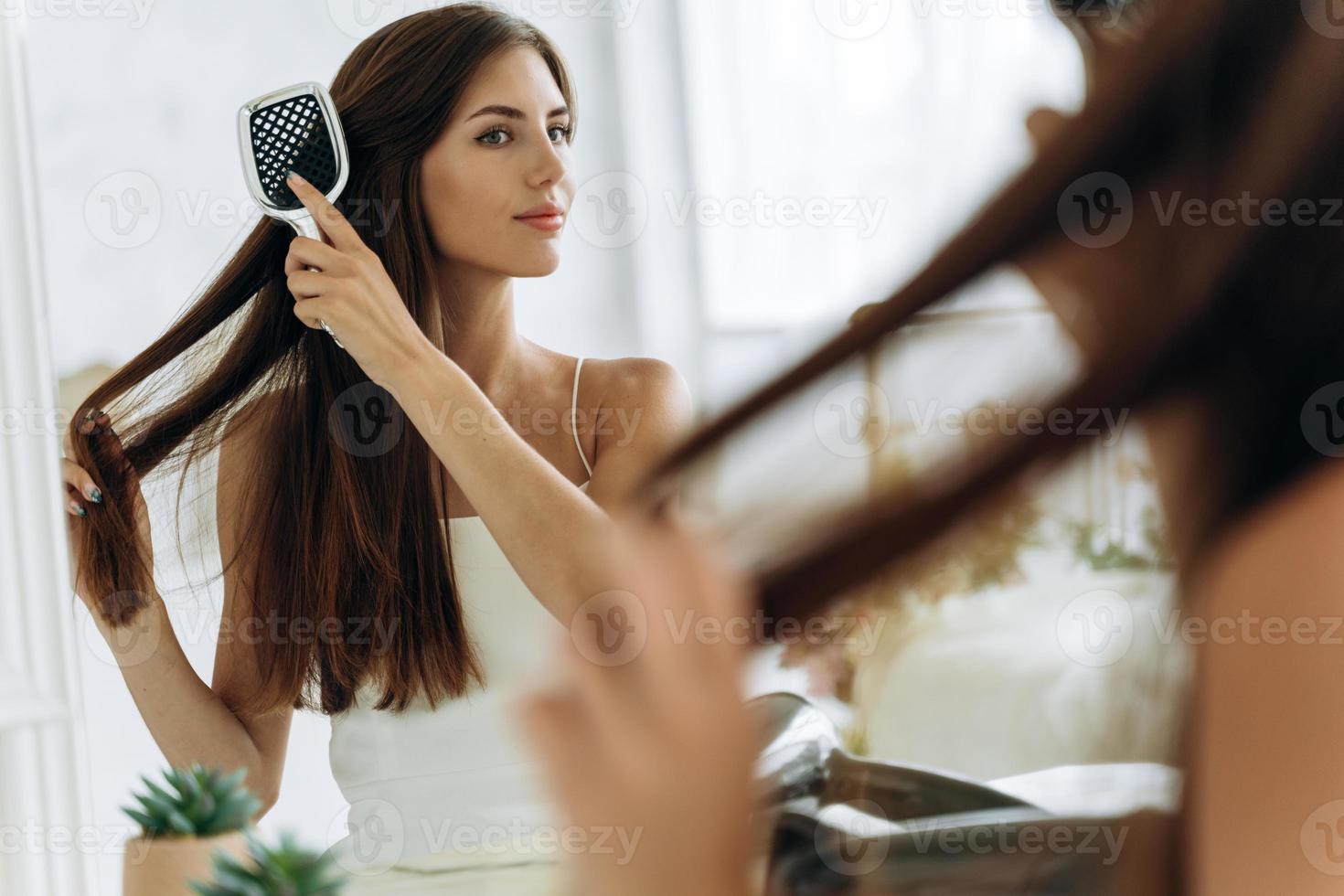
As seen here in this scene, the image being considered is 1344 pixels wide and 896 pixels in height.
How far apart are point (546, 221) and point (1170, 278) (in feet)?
2.17

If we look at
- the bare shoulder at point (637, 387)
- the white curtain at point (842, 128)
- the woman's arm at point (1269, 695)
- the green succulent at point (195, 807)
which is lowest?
the green succulent at point (195, 807)

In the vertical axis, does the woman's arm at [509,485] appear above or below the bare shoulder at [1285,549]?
above

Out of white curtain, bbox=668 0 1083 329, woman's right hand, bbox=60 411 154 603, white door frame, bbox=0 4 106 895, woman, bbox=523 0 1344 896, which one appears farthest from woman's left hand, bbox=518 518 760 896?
white curtain, bbox=668 0 1083 329

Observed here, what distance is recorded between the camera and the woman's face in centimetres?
71

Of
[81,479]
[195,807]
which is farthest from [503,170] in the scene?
[195,807]

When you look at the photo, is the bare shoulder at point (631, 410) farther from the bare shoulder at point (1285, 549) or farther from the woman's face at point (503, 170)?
the bare shoulder at point (1285, 549)

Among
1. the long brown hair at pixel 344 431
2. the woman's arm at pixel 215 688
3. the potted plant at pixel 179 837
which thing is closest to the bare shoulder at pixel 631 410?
the long brown hair at pixel 344 431

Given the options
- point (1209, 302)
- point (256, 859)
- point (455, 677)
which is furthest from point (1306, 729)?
point (455, 677)

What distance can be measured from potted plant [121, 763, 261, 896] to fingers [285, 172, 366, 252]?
12.9 inches

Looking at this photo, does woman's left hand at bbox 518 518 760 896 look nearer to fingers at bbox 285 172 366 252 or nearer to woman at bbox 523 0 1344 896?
woman at bbox 523 0 1344 896

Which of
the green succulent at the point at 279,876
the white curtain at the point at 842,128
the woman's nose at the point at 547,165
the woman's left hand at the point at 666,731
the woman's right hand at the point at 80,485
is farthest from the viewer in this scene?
the white curtain at the point at 842,128

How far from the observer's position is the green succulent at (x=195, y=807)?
1.52 feet

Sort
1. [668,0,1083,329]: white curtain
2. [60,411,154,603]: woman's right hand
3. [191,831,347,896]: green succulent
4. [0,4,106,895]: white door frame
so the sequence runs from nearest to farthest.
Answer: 1. [191,831,347,896]: green succulent
2. [0,4,106,895]: white door frame
3. [60,411,154,603]: woman's right hand
4. [668,0,1083,329]: white curtain

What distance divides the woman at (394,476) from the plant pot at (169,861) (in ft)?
0.66
